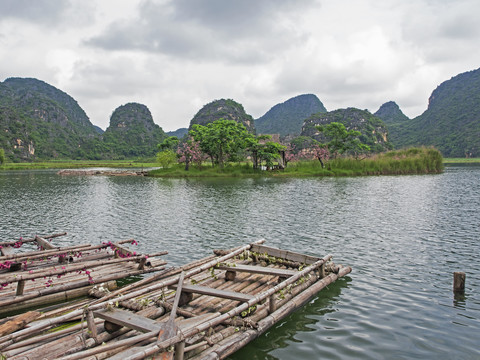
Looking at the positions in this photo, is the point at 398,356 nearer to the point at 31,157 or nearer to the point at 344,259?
the point at 344,259

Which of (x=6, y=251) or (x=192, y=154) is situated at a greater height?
(x=192, y=154)

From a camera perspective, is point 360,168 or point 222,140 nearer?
point 360,168

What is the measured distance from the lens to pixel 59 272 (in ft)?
34.5

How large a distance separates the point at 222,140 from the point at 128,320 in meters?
59.5

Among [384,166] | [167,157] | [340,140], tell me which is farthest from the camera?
[340,140]

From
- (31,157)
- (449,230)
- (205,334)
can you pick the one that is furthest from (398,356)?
(31,157)

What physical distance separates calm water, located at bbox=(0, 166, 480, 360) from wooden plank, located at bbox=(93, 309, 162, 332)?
6.76 feet

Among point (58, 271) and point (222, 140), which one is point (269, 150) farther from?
point (58, 271)

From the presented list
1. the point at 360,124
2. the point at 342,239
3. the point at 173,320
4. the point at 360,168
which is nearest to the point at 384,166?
the point at 360,168

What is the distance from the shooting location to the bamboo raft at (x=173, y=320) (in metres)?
6.24

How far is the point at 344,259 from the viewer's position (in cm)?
1446

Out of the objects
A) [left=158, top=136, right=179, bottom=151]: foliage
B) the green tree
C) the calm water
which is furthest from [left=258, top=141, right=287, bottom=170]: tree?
the calm water

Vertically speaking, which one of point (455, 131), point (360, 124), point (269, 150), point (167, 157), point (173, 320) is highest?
point (360, 124)

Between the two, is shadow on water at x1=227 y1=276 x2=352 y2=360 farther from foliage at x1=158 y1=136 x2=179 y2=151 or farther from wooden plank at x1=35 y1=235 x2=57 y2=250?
foliage at x1=158 y1=136 x2=179 y2=151
